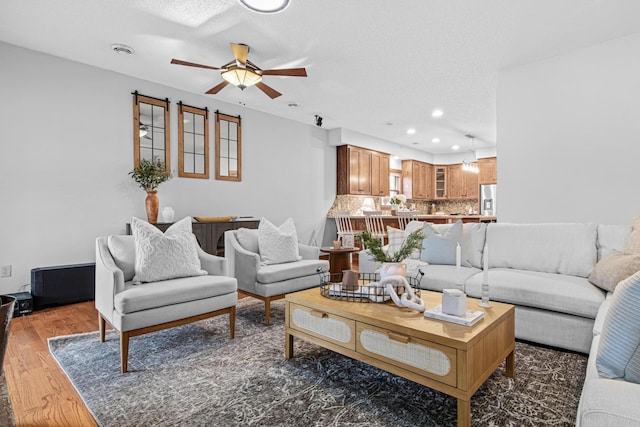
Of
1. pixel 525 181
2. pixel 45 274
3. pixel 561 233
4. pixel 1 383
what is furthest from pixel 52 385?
pixel 525 181

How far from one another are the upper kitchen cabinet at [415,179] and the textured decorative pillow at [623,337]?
8660 millimetres

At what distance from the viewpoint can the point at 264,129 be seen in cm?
621

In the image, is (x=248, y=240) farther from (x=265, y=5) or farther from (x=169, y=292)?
(x=265, y=5)

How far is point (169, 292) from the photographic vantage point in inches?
95.9

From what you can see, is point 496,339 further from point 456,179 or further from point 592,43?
point 456,179

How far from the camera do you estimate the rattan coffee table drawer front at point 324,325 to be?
77.9 inches

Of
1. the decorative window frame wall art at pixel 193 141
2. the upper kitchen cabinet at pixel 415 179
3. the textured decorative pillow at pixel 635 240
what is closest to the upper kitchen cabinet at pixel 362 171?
the upper kitchen cabinet at pixel 415 179

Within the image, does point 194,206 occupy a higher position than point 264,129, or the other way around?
point 264,129

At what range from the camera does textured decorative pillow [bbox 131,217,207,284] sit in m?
2.65

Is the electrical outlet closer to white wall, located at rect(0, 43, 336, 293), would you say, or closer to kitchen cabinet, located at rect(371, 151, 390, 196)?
white wall, located at rect(0, 43, 336, 293)

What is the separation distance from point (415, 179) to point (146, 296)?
8480 millimetres

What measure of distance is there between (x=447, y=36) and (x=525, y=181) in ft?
6.44

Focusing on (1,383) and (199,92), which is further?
(199,92)

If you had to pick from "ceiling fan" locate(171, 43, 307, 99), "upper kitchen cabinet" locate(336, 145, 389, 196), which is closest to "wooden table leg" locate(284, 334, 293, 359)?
"ceiling fan" locate(171, 43, 307, 99)
